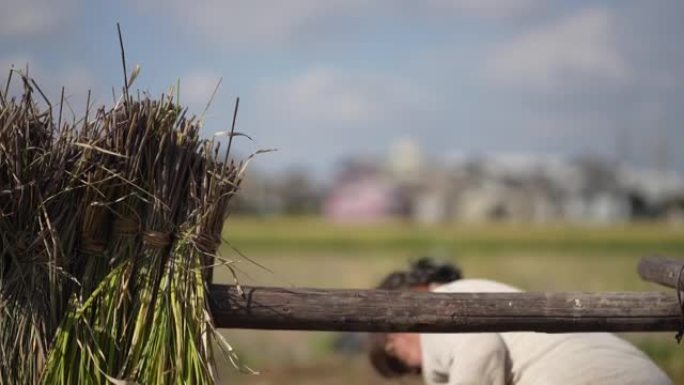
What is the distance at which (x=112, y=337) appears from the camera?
353 cm

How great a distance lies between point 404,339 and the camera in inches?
193

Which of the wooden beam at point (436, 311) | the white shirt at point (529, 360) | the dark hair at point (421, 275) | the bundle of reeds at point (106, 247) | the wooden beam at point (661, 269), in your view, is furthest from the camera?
the dark hair at point (421, 275)

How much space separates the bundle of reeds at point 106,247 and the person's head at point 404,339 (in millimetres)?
1457

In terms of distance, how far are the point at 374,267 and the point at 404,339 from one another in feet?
105

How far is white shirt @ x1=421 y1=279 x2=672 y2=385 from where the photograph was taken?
14.2 ft

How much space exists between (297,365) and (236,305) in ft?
27.7

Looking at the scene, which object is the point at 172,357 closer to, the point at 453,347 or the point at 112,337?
the point at 112,337

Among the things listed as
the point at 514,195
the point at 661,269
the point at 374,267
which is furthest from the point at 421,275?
the point at 514,195

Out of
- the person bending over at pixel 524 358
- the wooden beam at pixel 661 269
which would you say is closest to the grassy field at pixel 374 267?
the person bending over at pixel 524 358

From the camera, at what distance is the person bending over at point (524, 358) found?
14.2 ft

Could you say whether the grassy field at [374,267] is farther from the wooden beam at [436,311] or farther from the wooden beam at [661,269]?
the wooden beam at [661,269]

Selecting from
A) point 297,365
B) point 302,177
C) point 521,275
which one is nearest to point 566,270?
point 521,275

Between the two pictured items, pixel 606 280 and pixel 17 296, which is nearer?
pixel 17 296

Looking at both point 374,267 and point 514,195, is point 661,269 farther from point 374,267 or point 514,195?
point 514,195
